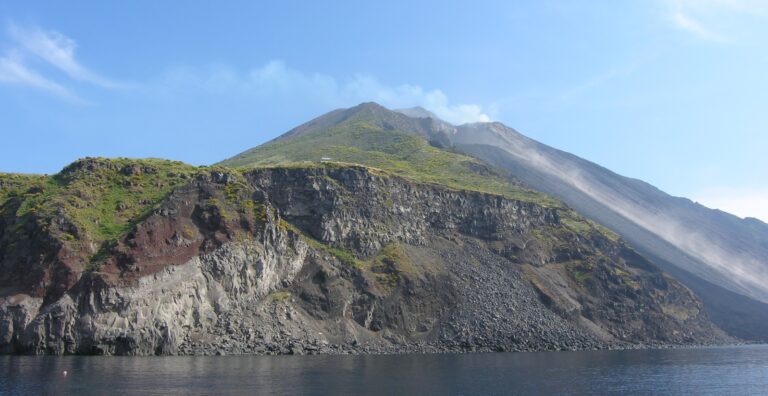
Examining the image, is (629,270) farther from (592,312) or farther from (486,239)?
(486,239)

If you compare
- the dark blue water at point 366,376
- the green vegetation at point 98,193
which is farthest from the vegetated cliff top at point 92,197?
the dark blue water at point 366,376

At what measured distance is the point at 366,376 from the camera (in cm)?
7794

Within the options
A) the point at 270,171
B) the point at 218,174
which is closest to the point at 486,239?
the point at 270,171

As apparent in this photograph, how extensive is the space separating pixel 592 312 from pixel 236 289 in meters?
89.5

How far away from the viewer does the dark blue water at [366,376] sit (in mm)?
63906

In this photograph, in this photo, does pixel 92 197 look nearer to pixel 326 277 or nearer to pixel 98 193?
pixel 98 193

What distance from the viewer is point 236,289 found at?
124 m

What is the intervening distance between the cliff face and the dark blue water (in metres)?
11.2

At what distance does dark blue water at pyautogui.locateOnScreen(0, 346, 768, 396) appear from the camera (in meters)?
63.9

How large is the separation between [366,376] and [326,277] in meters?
59.9

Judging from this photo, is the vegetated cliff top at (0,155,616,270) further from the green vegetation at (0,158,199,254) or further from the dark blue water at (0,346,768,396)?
the dark blue water at (0,346,768,396)

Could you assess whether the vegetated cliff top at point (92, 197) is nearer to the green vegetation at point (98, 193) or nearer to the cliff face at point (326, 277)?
the green vegetation at point (98, 193)

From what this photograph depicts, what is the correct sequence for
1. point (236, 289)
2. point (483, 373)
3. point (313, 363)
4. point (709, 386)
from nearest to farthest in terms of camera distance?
point (709, 386), point (483, 373), point (313, 363), point (236, 289)

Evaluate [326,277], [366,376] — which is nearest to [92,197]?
[326,277]
